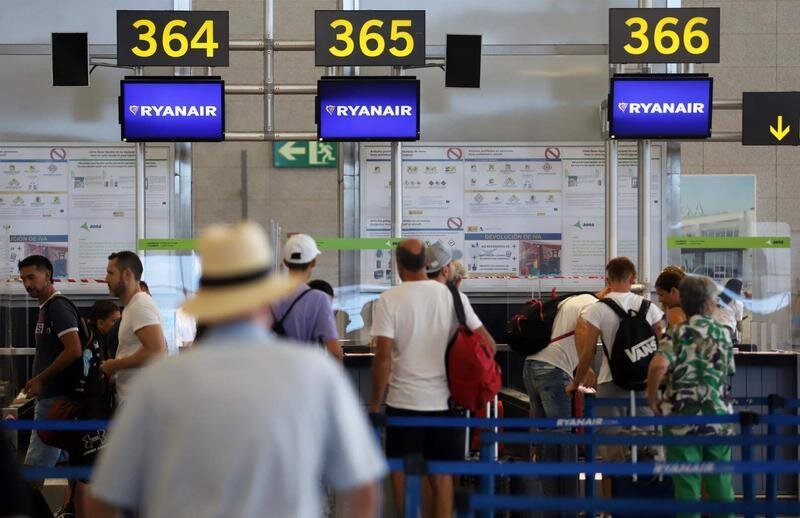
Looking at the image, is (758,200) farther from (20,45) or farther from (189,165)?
(20,45)

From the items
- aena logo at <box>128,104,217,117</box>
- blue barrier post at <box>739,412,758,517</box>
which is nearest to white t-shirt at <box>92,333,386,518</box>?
blue barrier post at <box>739,412,758,517</box>

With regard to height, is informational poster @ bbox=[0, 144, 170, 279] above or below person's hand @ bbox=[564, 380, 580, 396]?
above

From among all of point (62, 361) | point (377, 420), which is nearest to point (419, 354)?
point (377, 420)

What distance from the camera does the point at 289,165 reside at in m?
14.6

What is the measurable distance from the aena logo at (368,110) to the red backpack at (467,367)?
3.78m

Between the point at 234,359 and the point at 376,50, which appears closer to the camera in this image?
the point at 234,359

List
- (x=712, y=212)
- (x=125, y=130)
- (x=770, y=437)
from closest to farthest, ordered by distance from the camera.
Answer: (x=770, y=437)
(x=125, y=130)
(x=712, y=212)

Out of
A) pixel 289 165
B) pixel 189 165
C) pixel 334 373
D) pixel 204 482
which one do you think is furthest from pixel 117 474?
pixel 289 165

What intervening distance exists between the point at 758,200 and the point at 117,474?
13.6 metres

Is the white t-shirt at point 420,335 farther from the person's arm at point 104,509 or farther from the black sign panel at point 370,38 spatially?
the black sign panel at point 370,38

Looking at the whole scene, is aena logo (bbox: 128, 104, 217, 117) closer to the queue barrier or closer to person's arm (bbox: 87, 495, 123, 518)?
the queue barrier

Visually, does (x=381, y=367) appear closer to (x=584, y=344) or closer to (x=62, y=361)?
(x=584, y=344)

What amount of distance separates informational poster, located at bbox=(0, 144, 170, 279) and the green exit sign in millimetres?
3648

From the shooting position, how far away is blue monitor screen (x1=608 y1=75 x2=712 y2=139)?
32.0 feet
